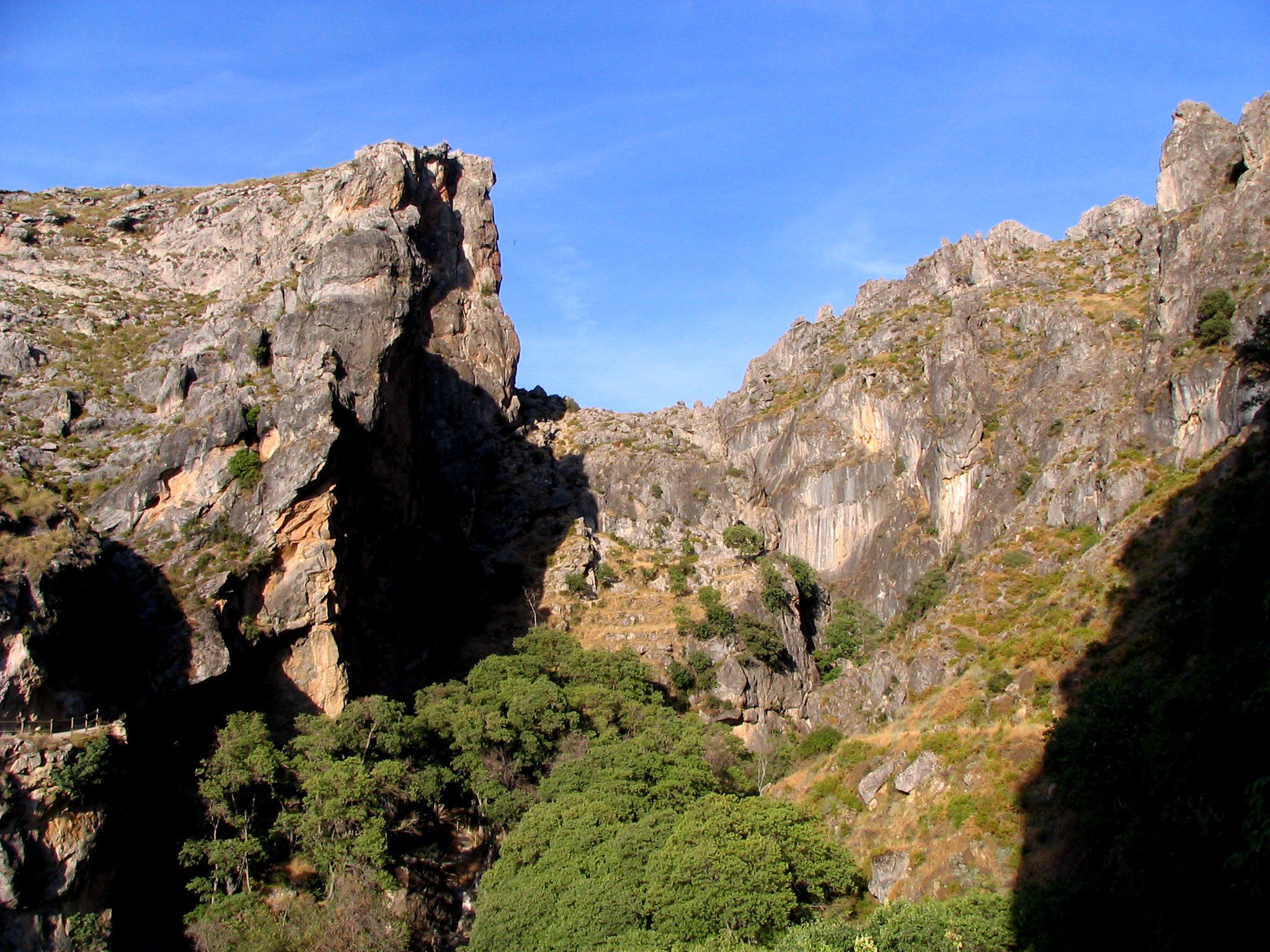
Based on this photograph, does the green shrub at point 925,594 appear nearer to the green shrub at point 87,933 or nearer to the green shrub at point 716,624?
the green shrub at point 716,624

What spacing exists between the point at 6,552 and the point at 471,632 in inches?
1414

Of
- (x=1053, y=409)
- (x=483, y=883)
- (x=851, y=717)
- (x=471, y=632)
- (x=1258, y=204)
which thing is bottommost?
(x=483, y=883)

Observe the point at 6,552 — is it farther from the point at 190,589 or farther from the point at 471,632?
the point at 471,632

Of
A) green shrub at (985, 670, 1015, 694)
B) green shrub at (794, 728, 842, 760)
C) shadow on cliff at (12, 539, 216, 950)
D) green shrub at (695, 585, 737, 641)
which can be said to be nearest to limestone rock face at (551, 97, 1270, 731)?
green shrub at (794, 728, 842, 760)

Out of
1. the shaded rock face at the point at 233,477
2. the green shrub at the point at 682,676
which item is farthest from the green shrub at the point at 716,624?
the shaded rock face at the point at 233,477

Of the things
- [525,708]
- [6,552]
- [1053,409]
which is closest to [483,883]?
[525,708]

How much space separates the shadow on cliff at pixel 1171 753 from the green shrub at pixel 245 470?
3848 cm

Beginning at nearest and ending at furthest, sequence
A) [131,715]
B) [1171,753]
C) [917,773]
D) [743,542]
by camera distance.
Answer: [1171,753] < [917,773] < [131,715] < [743,542]

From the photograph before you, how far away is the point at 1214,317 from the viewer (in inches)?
2239

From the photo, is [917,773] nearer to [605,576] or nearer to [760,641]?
[760,641]

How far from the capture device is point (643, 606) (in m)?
75.1

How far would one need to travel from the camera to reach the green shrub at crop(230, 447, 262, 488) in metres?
51.7

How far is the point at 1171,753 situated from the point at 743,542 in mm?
59569

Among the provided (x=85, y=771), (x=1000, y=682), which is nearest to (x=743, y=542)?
(x=1000, y=682)
